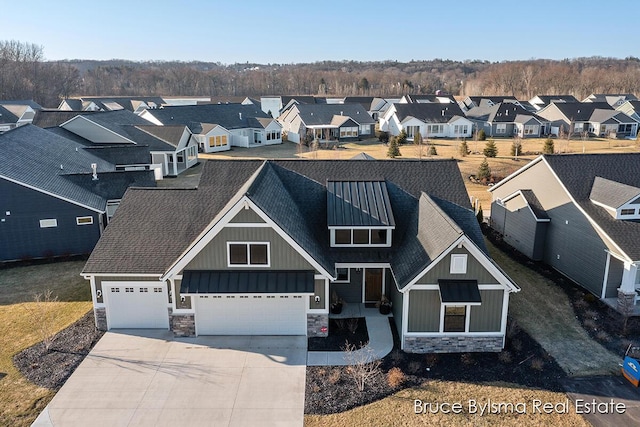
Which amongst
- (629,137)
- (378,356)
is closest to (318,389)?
(378,356)

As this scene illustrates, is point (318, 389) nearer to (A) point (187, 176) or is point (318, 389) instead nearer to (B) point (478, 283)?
(B) point (478, 283)

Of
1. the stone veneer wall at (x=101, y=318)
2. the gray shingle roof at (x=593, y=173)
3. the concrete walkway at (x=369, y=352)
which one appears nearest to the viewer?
the concrete walkway at (x=369, y=352)

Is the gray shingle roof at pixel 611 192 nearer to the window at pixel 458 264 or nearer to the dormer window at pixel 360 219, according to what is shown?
the window at pixel 458 264

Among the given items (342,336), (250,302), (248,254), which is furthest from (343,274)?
(248,254)

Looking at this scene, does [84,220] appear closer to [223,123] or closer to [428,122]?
[223,123]

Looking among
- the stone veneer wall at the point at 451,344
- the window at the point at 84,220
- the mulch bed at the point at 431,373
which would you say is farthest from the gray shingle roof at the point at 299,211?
the window at the point at 84,220
